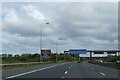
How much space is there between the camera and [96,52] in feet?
475

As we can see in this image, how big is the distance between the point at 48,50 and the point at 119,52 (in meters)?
56.0

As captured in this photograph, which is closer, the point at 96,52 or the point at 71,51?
the point at 71,51

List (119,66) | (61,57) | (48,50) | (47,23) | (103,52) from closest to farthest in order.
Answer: (119,66), (47,23), (48,50), (103,52), (61,57)

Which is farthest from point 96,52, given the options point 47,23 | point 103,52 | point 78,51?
point 47,23

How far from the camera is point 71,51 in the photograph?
112562 millimetres

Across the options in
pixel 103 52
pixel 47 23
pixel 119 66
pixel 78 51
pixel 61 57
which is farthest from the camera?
pixel 61 57

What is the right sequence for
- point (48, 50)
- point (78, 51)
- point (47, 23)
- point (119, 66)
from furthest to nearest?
1. point (78, 51)
2. point (48, 50)
3. point (47, 23)
4. point (119, 66)

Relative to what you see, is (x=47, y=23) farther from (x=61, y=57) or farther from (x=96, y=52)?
(x=61, y=57)

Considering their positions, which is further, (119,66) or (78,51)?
(78,51)

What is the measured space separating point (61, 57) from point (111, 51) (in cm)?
5209

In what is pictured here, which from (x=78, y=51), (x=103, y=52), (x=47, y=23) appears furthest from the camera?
(x=103, y=52)

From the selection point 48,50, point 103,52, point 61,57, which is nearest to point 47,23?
point 48,50

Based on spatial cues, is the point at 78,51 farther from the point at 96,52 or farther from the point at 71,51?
the point at 96,52

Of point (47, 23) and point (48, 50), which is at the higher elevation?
point (47, 23)
